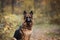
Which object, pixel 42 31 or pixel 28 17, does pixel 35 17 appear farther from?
pixel 42 31

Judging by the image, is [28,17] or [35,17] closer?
[28,17]

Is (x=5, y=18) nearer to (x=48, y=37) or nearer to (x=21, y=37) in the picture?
(x=21, y=37)

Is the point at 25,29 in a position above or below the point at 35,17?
below

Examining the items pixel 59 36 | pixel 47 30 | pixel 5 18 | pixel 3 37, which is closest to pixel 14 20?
pixel 5 18

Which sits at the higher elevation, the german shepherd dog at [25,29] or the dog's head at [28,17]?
the dog's head at [28,17]

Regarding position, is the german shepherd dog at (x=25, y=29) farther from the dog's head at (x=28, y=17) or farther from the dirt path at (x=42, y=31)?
the dirt path at (x=42, y=31)

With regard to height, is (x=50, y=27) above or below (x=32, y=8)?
below

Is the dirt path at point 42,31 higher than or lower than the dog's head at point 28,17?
lower

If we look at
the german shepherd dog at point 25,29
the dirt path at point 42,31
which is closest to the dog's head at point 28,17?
the german shepherd dog at point 25,29

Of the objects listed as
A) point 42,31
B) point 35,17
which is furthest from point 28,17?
point 42,31

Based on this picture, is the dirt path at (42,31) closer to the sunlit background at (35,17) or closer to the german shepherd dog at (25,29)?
the sunlit background at (35,17)

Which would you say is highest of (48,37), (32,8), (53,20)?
(32,8)

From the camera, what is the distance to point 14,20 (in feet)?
12.1

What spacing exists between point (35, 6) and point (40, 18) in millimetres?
285
